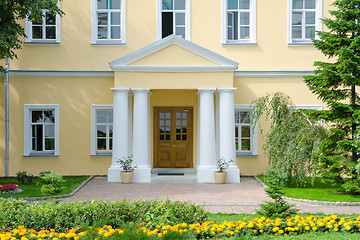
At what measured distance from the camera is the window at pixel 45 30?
17.8 m

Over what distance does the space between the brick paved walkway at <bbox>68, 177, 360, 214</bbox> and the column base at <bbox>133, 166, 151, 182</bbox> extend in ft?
1.44

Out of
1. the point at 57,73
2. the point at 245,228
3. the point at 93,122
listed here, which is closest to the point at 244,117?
the point at 93,122

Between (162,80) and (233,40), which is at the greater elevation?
(233,40)

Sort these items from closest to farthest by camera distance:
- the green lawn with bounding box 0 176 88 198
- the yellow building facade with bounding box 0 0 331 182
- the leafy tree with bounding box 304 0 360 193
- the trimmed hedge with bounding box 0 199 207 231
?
the trimmed hedge with bounding box 0 199 207 231
the leafy tree with bounding box 304 0 360 193
the green lawn with bounding box 0 176 88 198
the yellow building facade with bounding box 0 0 331 182

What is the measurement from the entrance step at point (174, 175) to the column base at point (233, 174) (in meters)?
1.26

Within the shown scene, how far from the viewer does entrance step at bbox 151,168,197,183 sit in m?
16.1

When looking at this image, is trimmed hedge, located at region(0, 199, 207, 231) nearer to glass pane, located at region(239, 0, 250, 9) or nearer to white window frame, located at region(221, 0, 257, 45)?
white window frame, located at region(221, 0, 257, 45)

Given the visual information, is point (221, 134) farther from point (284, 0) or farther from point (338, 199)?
point (284, 0)

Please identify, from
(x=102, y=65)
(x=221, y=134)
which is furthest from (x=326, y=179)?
(x=102, y=65)

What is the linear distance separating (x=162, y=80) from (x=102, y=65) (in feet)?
10.6

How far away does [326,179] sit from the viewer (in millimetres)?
12711

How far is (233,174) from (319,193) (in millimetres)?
3550

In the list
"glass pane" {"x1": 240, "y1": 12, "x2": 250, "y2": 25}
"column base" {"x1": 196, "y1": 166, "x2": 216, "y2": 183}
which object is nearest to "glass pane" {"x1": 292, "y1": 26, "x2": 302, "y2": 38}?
"glass pane" {"x1": 240, "y1": 12, "x2": 250, "y2": 25}

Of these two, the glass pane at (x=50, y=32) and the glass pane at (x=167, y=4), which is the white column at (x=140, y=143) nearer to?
the glass pane at (x=167, y=4)
